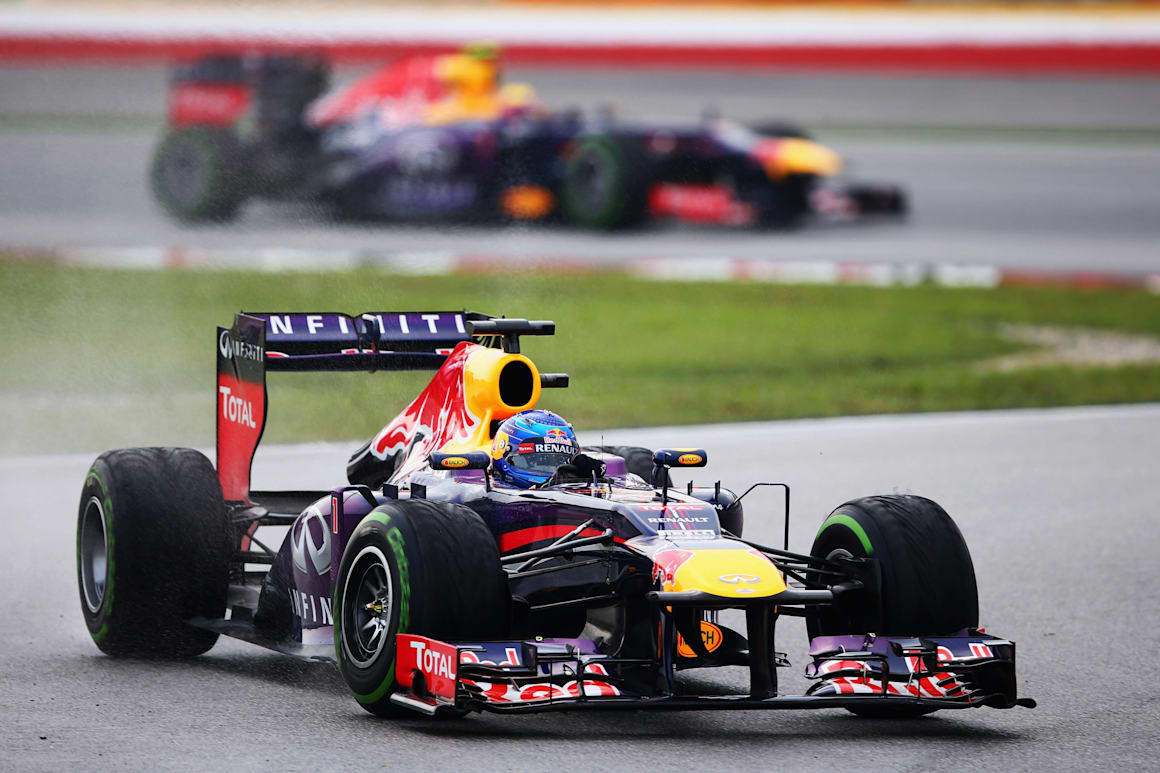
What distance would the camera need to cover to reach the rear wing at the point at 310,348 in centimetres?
922

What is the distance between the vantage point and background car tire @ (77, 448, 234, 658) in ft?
28.9

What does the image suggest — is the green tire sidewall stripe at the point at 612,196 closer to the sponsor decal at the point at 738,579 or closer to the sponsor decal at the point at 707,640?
the sponsor decal at the point at 707,640

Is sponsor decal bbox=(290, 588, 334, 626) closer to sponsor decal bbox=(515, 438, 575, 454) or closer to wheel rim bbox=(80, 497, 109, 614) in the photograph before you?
sponsor decal bbox=(515, 438, 575, 454)

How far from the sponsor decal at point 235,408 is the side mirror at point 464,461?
1435 mm

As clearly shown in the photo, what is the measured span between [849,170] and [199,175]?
9.92 m

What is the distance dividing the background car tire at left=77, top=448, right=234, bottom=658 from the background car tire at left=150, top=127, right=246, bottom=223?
622 inches

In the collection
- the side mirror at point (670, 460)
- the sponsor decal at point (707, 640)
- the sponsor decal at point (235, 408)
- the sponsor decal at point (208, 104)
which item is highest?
the sponsor decal at point (208, 104)

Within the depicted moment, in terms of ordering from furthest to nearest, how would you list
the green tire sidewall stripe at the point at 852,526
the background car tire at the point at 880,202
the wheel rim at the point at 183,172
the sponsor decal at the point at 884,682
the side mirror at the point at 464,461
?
the background car tire at the point at 880,202
the wheel rim at the point at 183,172
the side mirror at the point at 464,461
the green tire sidewall stripe at the point at 852,526
the sponsor decal at the point at 884,682

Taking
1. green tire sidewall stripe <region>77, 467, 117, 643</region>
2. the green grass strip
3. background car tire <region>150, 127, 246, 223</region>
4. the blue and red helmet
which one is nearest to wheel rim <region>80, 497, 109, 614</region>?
green tire sidewall stripe <region>77, 467, 117, 643</region>

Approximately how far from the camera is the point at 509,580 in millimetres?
7625

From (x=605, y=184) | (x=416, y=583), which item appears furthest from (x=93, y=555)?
(x=605, y=184)

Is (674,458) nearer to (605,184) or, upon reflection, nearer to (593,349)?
(593,349)

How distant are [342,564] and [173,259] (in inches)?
629

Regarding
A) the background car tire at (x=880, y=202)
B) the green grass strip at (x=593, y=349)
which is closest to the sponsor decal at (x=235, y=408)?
the green grass strip at (x=593, y=349)
